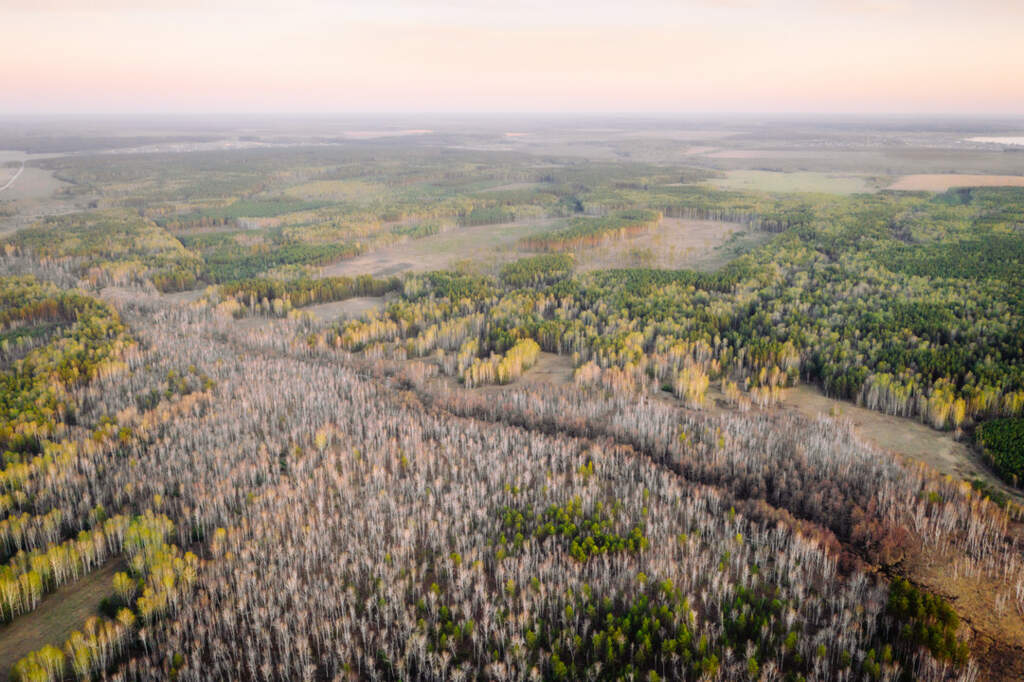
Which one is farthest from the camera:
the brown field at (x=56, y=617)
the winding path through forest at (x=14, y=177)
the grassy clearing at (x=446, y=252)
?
the winding path through forest at (x=14, y=177)

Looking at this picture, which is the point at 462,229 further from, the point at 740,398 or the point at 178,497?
the point at 178,497

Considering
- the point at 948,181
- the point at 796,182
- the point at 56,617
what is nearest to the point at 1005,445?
the point at 56,617

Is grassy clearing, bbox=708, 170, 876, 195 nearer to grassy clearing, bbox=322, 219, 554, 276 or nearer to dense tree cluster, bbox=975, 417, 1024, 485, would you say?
grassy clearing, bbox=322, 219, 554, 276

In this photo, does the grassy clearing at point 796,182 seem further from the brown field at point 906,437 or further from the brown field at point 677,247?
the brown field at point 906,437

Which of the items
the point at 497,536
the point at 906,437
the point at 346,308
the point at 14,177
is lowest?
the point at 497,536

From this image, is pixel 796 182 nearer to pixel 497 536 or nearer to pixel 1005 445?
pixel 1005 445

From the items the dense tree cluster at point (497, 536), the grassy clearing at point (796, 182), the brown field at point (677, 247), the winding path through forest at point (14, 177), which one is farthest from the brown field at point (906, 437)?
the winding path through forest at point (14, 177)
